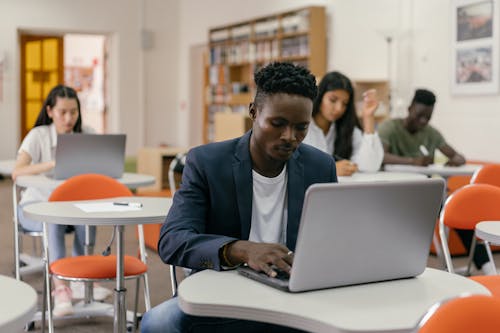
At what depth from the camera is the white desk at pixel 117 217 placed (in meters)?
2.85

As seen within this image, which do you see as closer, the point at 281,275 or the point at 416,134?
the point at 281,275

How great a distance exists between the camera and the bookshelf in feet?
29.3

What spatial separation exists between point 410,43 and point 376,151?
3444 millimetres

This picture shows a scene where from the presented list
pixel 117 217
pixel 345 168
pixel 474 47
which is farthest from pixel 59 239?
pixel 474 47

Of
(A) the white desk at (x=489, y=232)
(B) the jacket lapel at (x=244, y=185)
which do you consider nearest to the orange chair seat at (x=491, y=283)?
(A) the white desk at (x=489, y=232)

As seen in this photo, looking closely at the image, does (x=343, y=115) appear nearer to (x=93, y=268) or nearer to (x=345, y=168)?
(x=345, y=168)

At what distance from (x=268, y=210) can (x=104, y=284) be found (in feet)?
10.1

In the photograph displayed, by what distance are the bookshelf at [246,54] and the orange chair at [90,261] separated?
4.39m

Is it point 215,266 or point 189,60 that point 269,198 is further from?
point 189,60

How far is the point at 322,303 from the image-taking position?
5.31 feet

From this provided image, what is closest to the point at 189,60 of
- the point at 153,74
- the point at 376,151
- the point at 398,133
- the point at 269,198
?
the point at 153,74

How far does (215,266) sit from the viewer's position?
1904 mm

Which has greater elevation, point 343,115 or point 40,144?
point 343,115

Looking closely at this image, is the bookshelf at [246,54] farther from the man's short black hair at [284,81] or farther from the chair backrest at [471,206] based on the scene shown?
the man's short black hair at [284,81]
